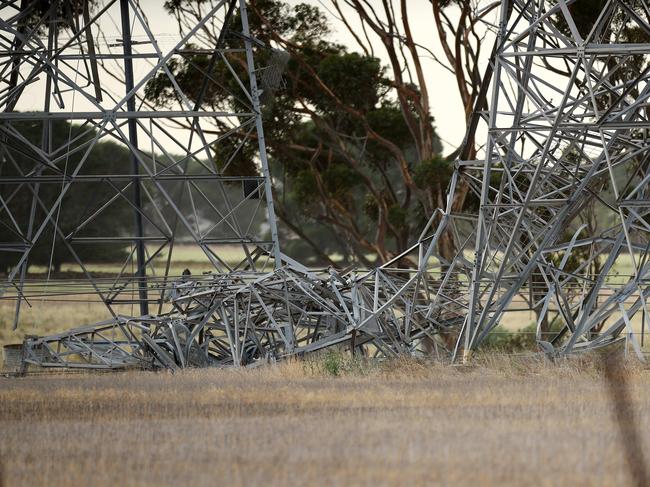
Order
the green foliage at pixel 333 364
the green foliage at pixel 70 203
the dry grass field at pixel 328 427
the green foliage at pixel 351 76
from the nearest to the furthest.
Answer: the dry grass field at pixel 328 427, the green foliage at pixel 333 364, the green foliage at pixel 351 76, the green foliage at pixel 70 203

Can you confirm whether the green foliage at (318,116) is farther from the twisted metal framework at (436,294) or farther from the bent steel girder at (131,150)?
the twisted metal framework at (436,294)

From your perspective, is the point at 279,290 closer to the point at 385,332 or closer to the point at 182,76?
the point at 385,332

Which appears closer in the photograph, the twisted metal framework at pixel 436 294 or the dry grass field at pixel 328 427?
the dry grass field at pixel 328 427

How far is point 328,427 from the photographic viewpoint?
43.0 feet

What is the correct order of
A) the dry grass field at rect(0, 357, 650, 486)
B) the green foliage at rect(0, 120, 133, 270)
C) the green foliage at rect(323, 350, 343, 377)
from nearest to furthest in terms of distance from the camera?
the dry grass field at rect(0, 357, 650, 486) → the green foliage at rect(323, 350, 343, 377) → the green foliage at rect(0, 120, 133, 270)

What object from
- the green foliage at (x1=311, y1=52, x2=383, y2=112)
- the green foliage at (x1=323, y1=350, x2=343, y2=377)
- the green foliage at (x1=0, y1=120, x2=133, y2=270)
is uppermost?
the green foliage at (x1=311, y1=52, x2=383, y2=112)

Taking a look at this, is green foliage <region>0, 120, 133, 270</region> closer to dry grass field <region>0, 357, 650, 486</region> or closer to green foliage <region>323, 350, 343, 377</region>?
green foliage <region>323, 350, 343, 377</region>

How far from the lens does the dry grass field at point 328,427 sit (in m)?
10.4

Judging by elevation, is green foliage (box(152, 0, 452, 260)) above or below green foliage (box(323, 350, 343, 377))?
above

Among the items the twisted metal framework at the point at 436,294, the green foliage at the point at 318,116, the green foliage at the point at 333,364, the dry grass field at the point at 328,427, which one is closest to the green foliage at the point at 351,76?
the green foliage at the point at 318,116

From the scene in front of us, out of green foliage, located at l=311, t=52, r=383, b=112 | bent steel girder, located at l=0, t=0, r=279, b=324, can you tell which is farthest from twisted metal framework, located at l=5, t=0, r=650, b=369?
green foliage, located at l=311, t=52, r=383, b=112

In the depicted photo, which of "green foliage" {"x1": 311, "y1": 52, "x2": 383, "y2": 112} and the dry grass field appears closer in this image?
the dry grass field

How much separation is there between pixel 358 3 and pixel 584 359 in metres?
25.0

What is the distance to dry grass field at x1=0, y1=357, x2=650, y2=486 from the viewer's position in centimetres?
1038
